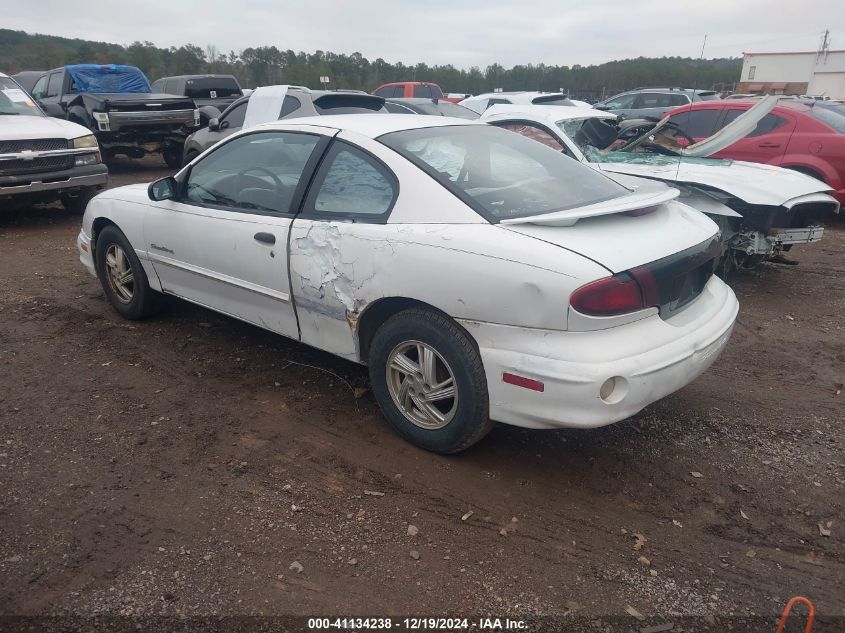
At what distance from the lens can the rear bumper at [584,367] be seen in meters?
2.58

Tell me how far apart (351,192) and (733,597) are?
8.04ft

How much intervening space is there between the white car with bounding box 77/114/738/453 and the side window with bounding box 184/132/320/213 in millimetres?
10

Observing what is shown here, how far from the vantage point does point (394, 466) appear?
3.11 metres

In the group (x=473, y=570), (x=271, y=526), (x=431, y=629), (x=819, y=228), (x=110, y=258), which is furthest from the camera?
(x=819, y=228)

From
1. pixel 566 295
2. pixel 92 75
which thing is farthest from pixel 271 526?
pixel 92 75

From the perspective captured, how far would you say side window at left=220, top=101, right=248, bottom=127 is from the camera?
31.8ft

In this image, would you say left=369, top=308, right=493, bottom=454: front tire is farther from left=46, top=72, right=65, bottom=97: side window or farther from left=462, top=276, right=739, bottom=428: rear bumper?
left=46, top=72, right=65, bottom=97: side window

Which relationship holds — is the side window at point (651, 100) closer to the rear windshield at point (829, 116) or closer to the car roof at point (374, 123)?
the rear windshield at point (829, 116)

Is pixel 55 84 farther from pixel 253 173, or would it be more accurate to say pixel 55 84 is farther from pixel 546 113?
pixel 253 173

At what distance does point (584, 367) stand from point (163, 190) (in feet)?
9.97

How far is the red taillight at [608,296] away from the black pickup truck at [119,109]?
11018 millimetres

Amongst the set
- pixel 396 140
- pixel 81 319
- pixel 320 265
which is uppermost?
pixel 396 140

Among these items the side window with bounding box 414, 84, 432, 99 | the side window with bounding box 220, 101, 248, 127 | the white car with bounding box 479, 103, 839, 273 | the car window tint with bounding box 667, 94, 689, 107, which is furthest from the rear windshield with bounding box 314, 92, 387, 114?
the side window with bounding box 414, 84, 432, 99

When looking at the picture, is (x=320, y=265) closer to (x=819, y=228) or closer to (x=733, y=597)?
(x=733, y=597)
